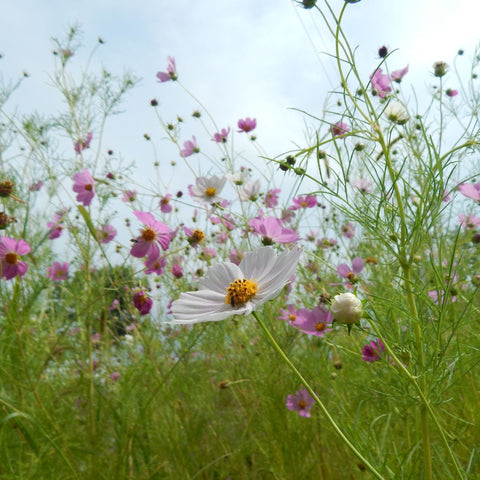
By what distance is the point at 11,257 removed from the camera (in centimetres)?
84

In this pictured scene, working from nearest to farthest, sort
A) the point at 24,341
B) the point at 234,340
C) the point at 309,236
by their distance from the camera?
the point at 24,341 → the point at 234,340 → the point at 309,236

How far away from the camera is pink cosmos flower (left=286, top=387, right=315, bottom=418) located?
1.04 m

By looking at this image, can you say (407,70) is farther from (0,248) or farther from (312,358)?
(0,248)

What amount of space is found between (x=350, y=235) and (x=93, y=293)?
41.0 inches

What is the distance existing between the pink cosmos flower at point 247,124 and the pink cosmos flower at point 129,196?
17.9 inches

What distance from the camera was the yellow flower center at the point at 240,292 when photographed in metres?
0.49

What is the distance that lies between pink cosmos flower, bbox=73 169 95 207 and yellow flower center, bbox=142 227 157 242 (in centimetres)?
30

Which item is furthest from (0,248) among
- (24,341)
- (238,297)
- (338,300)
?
(338,300)

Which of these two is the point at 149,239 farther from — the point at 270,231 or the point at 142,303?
the point at 270,231

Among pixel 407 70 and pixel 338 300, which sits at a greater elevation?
pixel 407 70

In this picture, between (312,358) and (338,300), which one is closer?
(338,300)

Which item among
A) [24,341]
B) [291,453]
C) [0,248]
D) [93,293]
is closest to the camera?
[0,248]

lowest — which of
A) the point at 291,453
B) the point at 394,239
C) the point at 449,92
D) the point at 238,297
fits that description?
the point at 291,453

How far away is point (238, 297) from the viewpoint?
1.61 feet
